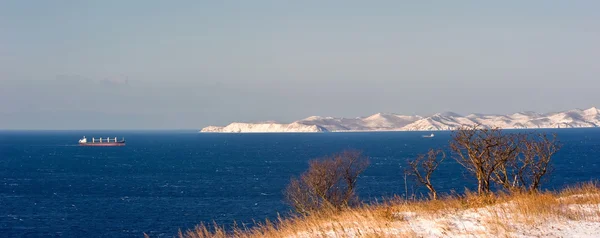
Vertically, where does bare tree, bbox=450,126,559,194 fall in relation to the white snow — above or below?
above

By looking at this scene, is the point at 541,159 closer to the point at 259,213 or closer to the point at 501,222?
the point at 501,222

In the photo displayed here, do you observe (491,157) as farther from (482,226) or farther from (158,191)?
(158,191)

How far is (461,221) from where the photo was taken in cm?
1116

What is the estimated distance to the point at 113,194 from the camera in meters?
79.6

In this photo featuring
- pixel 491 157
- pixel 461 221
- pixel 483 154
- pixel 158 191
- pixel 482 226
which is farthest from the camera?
pixel 158 191

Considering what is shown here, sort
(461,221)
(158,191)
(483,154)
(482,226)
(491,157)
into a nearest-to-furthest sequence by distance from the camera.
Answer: (482,226) < (461,221) < (483,154) < (491,157) < (158,191)

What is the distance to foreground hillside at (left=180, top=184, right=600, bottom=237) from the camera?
32.9ft

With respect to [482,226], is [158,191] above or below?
below

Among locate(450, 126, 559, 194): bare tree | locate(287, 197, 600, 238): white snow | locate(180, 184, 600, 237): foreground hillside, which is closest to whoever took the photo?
locate(287, 197, 600, 238): white snow

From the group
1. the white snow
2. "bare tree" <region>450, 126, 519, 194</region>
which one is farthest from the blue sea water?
the white snow

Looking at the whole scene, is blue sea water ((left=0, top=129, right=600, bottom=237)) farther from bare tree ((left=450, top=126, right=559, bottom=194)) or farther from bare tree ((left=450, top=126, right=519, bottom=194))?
bare tree ((left=450, top=126, right=519, bottom=194))

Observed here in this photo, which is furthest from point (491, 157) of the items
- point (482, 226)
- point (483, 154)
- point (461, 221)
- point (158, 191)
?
point (158, 191)

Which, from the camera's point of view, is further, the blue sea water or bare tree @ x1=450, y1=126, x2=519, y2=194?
the blue sea water

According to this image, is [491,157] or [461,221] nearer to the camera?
[461,221]
